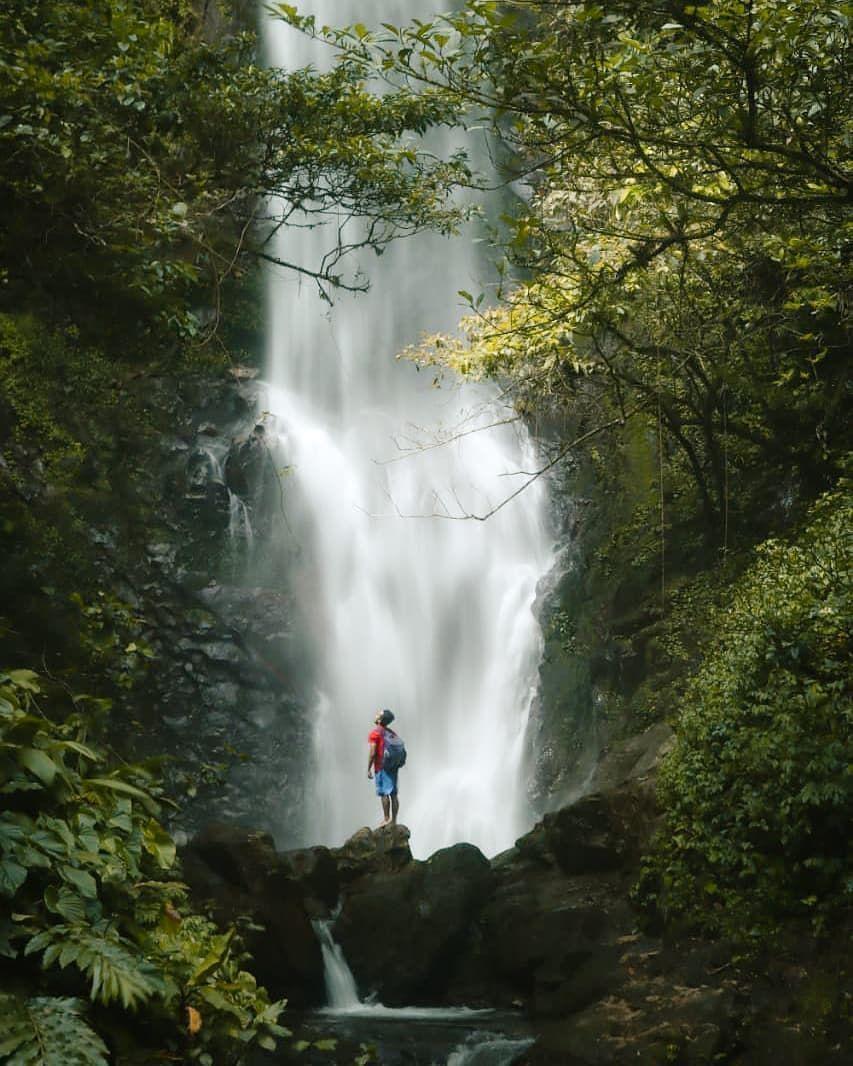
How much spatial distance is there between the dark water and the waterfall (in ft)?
17.8

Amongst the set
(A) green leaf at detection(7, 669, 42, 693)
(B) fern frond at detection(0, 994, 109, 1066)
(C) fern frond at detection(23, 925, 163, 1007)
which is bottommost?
(B) fern frond at detection(0, 994, 109, 1066)

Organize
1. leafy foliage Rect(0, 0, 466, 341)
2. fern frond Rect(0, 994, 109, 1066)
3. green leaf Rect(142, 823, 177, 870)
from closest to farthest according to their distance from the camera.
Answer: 1. fern frond Rect(0, 994, 109, 1066)
2. green leaf Rect(142, 823, 177, 870)
3. leafy foliage Rect(0, 0, 466, 341)

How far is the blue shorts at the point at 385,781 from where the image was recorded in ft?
38.7

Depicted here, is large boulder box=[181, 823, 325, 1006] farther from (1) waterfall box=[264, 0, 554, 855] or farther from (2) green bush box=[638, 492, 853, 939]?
(1) waterfall box=[264, 0, 554, 855]

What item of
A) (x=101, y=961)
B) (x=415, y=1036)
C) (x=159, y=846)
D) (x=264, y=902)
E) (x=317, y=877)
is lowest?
(x=415, y=1036)

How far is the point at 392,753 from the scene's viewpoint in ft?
38.7

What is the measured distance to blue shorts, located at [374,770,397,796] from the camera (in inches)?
464

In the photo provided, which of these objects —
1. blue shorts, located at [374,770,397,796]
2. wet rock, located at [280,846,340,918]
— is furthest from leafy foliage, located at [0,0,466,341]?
blue shorts, located at [374,770,397,796]

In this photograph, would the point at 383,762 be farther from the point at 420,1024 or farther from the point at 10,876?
the point at 10,876

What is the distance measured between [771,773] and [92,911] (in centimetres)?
480

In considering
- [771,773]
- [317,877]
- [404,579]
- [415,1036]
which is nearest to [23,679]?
[771,773]

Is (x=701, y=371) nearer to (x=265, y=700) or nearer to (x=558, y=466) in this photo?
(x=558, y=466)

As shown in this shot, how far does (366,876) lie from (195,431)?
32.2 feet


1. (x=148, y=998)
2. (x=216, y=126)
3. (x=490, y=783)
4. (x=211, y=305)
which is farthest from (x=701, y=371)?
(x=211, y=305)
